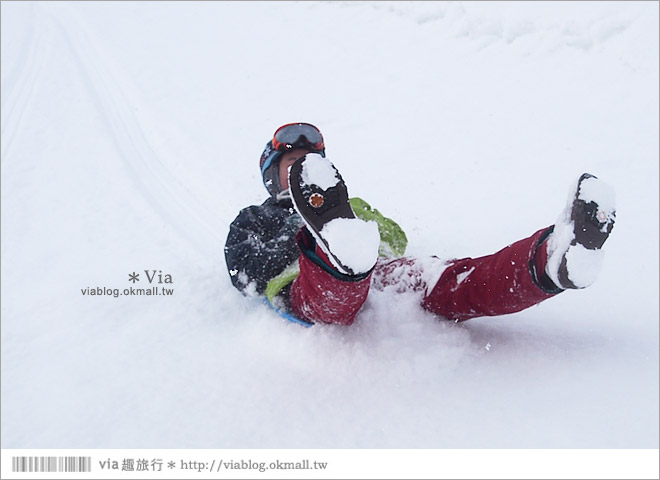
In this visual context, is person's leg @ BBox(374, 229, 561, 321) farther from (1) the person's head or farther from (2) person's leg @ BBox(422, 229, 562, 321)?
(1) the person's head

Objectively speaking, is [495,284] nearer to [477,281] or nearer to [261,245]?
[477,281]

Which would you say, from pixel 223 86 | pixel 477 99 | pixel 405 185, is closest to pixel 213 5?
pixel 223 86

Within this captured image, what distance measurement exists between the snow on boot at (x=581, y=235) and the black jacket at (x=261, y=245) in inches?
36.0

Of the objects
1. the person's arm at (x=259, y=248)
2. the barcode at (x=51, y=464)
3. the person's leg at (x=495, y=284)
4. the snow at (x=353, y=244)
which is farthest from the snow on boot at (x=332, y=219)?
the barcode at (x=51, y=464)

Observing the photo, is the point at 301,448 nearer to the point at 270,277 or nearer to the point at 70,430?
the point at 70,430

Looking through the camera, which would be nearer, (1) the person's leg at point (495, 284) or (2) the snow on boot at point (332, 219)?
(2) the snow on boot at point (332, 219)

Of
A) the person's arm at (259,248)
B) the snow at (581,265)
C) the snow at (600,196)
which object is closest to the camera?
the snow at (581,265)

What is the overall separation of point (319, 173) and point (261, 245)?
0.67m

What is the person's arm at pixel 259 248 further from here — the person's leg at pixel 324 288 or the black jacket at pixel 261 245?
the person's leg at pixel 324 288

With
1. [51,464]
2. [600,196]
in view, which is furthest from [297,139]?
[51,464]

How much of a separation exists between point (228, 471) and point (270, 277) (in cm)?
76

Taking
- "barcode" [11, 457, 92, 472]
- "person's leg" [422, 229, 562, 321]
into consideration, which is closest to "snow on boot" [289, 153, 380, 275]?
"person's leg" [422, 229, 562, 321]

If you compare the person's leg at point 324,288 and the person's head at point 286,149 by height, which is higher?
the person's head at point 286,149

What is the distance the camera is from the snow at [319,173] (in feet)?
4.39
